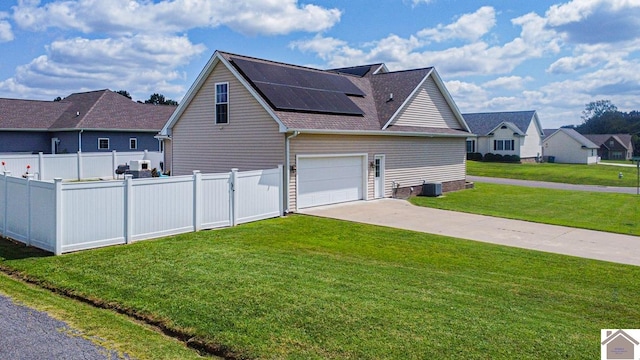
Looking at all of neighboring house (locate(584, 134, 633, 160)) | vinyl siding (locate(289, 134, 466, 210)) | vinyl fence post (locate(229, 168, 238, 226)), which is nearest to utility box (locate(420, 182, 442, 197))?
vinyl siding (locate(289, 134, 466, 210))

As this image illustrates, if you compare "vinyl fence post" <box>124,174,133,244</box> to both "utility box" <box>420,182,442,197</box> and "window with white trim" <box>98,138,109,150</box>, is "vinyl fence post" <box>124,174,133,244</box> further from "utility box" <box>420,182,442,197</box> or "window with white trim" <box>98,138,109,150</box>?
"window with white trim" <box>98,138,109,150</box>

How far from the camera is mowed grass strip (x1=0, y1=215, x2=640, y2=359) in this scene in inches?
233

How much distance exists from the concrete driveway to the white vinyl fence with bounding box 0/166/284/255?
4.01 meters

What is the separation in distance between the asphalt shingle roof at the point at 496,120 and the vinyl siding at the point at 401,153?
3200cm

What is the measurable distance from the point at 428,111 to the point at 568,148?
1826 inches

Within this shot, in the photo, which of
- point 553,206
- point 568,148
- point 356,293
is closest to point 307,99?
point 356,293

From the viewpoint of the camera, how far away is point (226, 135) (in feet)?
61.9

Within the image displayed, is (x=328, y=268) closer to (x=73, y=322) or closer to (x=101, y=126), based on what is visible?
(x=73, y=322)

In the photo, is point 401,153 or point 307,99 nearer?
point 307,99

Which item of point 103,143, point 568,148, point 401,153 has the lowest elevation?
point 401,153

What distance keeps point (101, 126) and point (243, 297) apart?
31.8 meters

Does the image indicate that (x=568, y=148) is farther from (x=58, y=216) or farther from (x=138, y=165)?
(x=58, y=216)

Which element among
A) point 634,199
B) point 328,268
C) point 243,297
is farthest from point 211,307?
point 634,199

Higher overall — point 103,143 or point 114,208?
point 103,143
